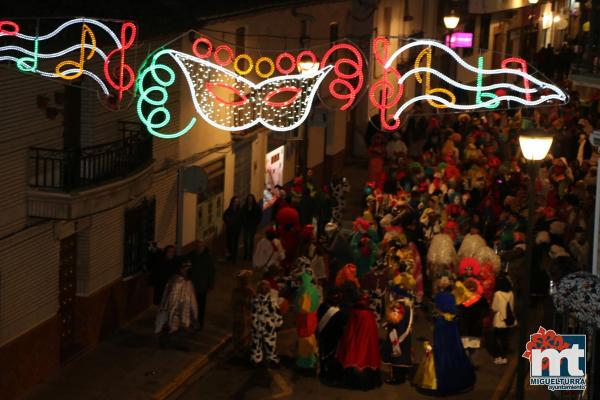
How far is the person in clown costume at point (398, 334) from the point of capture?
1967 cm

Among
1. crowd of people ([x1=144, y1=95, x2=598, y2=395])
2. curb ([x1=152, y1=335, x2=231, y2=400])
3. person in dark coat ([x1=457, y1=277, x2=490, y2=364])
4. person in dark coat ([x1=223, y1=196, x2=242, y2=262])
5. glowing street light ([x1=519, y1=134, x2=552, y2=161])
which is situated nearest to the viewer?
glowing street light ([x1=519, y1=134, x2=552, y2=161])

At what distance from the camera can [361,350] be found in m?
19.7

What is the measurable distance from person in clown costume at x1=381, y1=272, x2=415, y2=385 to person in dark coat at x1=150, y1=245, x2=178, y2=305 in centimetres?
374

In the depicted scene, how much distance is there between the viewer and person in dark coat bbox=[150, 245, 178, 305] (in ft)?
72.2

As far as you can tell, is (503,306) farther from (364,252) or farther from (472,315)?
(364,252)

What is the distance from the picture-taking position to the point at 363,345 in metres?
19.6

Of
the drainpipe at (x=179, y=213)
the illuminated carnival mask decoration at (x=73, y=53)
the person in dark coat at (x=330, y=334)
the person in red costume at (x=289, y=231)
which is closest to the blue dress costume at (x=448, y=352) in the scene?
the person in dark coat at (x=330, y=334)

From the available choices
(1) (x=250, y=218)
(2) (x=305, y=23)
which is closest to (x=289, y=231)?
(1) (x=250, y=218)

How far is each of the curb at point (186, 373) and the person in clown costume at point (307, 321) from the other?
152 cm

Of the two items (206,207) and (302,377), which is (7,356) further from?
(206,207)

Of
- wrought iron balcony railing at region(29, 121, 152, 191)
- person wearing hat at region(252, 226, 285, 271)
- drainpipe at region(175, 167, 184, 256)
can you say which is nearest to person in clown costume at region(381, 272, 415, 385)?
person wearing hat at region(252, 226, 285, 271)

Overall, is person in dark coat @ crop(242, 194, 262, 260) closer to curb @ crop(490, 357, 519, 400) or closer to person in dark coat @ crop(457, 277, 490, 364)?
person in dark coat @ crop(457, 277, 490, 364)

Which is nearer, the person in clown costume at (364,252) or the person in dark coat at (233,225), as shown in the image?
the person in clown costume at (364,252)

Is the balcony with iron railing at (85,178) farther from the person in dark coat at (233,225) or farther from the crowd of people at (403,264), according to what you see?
the person in dark coat at (233,225)
